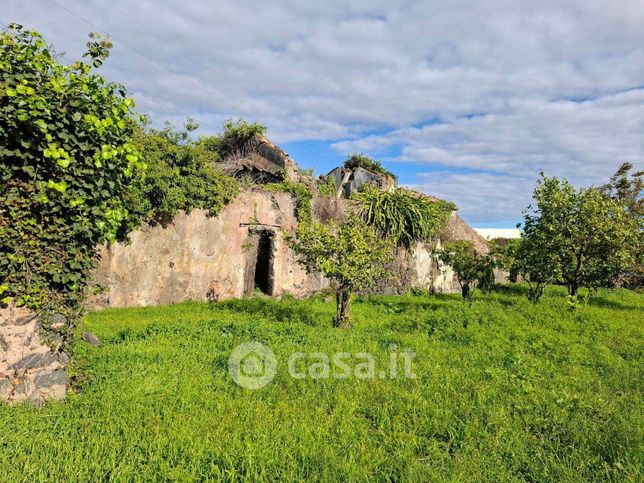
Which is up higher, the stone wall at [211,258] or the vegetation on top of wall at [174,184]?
the vegetation on top of wall at [174,184]

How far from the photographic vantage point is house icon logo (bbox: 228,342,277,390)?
5.08 metres

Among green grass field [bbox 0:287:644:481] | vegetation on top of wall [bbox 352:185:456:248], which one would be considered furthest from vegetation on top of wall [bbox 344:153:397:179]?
green grass field [bbox 0:287:644:481]

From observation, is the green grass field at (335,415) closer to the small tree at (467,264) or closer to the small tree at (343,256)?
the small tree at (343,256)

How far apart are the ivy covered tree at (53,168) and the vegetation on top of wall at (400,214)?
1098cm

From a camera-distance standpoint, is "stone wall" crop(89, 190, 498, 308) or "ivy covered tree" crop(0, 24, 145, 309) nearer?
"ivy covered tree" crop(0, 24, 145, 309)

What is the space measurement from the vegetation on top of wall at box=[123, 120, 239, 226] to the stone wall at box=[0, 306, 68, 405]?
5.63m

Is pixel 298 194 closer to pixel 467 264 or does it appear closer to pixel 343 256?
pixel 343 256

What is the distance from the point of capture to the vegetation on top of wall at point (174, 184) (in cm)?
988

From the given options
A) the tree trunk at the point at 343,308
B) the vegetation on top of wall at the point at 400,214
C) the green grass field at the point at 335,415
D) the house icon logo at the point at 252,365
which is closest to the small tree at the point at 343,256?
the tree trunk at the point at 343,308

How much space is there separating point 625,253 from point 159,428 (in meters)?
12.6

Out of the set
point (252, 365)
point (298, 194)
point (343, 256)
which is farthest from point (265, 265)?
point (252, 365)

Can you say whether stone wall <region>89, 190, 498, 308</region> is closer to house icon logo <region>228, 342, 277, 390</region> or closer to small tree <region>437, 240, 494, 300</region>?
small tree <region>437, 240, 494, 300</region>

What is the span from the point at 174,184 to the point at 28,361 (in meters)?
6.95

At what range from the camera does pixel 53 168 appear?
13.7 ft
